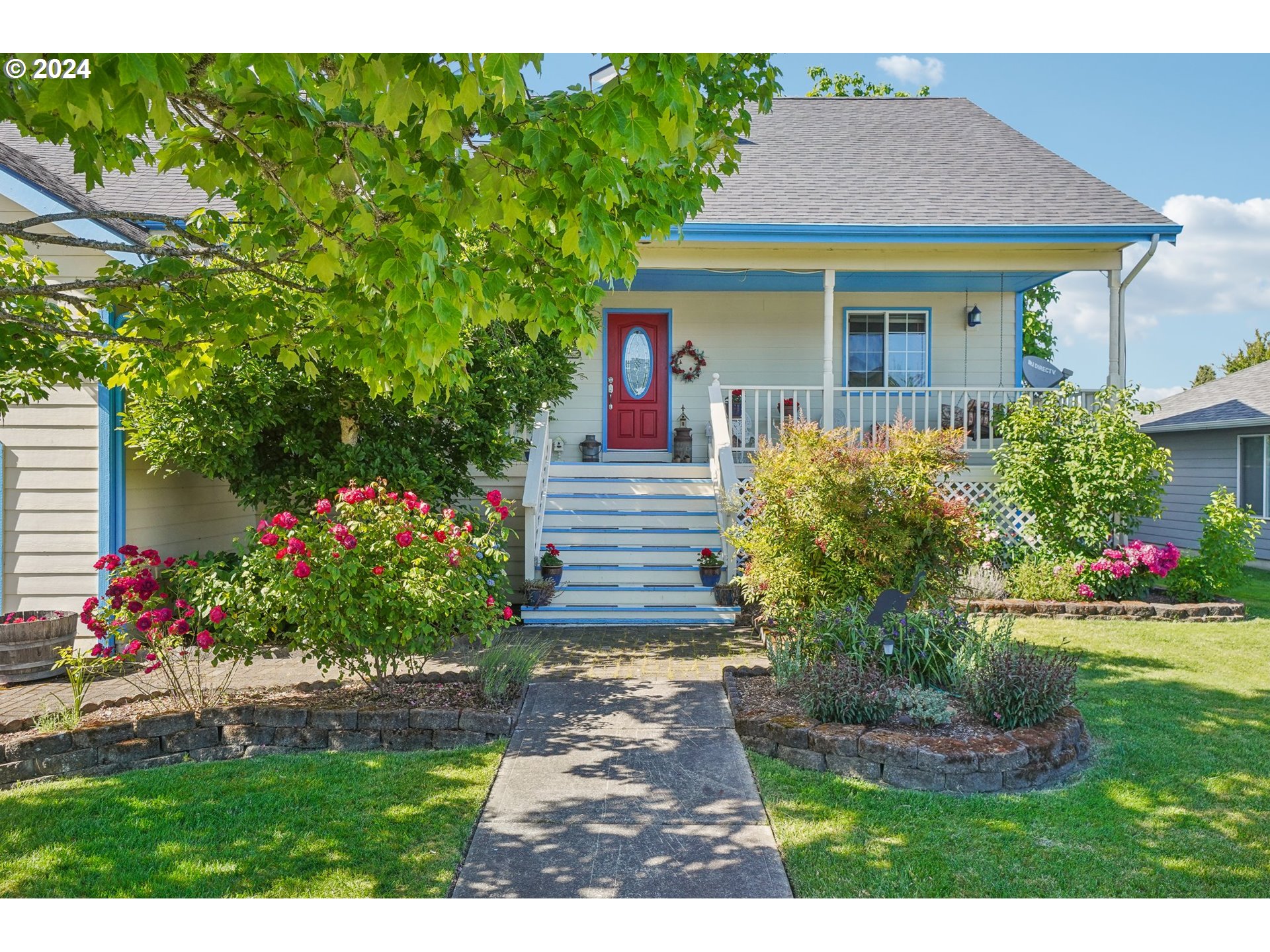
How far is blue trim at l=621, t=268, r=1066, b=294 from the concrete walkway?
7293 millimetres

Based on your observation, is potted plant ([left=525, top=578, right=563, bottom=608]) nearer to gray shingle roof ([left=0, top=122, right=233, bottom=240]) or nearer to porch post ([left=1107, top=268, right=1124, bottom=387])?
gray shingle roof ([left=0, top=122, right=233, bottom=240])

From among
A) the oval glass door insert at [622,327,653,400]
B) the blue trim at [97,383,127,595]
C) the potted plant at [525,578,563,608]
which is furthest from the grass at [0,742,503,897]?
the oval glass door insert at [622,327,653,400]

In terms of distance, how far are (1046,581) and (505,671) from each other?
663 cm

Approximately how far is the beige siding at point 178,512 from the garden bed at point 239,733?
2.95 meters

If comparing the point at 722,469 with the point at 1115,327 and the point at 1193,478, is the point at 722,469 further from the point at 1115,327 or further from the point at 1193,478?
the point at 1193,478

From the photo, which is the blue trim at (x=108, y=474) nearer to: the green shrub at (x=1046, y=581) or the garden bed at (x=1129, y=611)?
the garden bed at (x=1129, y=611)

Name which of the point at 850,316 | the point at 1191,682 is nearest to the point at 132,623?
the point at 1191,682

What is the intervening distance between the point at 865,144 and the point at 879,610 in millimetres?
9980

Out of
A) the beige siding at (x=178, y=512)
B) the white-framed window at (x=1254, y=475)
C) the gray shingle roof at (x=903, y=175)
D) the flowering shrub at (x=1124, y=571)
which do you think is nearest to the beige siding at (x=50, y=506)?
the beige siding at (x=178, y=512)

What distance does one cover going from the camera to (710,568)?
8.98 m

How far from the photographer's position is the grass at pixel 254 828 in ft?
10.7

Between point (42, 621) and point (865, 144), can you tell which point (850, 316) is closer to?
point (865, 144)

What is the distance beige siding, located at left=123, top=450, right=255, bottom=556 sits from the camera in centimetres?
758

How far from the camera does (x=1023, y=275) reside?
1161 centimetres
